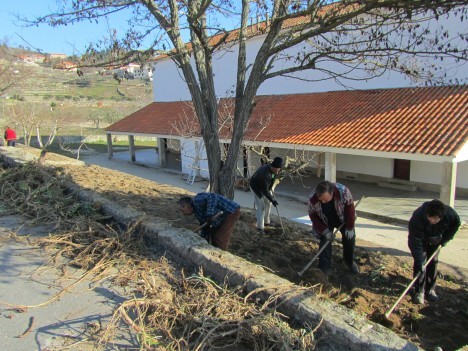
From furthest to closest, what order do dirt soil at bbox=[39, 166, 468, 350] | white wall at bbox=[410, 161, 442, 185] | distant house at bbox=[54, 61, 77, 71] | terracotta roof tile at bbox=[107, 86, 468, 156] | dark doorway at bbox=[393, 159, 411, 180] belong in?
dark doorway at bbox=[393, 159, 411, 180]
white wall at bbox=[410, 161, 442, 185]
terracotta roof tile at bbox=[107, 86, 468, 156]
distant house at bbox=[54, 61, 77, 71]
dirt soil at bbox=[39, 166, 468, 350]

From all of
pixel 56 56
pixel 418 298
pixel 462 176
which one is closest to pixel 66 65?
pixel 56 56

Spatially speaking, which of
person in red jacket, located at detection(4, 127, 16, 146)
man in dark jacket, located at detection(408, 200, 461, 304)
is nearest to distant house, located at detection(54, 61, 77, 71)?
man in dark jacket, located at detection(408, 200, 461, 304)

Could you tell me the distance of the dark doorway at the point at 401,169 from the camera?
1538 cm

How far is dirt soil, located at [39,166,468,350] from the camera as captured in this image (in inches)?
156

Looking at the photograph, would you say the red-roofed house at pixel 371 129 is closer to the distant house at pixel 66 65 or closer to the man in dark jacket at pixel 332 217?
the distant house at pixel 66 65

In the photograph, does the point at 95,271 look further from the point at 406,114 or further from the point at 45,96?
the point at 45,96

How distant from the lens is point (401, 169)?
15617mm

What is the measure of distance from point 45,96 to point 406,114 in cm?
4177

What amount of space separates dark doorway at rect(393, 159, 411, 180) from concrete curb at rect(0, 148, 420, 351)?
13221 millimetres

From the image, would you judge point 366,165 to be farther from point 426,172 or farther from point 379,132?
point 379,132

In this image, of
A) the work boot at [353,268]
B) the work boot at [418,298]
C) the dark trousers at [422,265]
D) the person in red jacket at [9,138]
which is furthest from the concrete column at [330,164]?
the person in red jacket at [9,138]

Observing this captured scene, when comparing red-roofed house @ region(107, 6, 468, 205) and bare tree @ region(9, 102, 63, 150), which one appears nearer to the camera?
red-roofed house @ region(107, 6, 468, 205)

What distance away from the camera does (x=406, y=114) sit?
12.8 meters

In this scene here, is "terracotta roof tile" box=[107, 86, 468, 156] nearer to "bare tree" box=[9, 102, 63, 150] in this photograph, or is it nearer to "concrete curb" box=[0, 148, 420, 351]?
"concrete curb" box=[0, 148, 420, 351]
